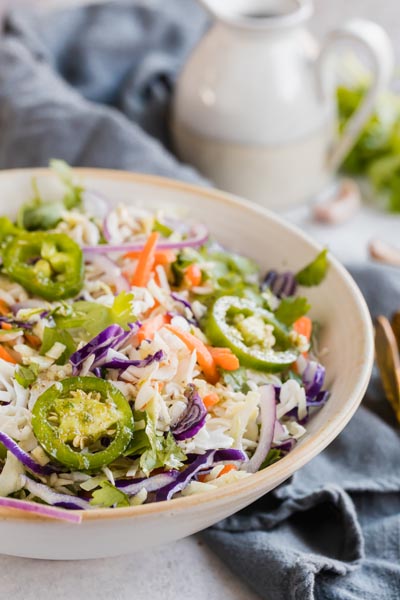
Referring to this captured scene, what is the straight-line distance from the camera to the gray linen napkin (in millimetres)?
1793

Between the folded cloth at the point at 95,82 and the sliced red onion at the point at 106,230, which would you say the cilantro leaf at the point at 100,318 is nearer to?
the sliced red onion at the point at 106,230

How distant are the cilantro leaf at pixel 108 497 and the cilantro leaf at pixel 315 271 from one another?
89cm

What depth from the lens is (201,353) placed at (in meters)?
1.81

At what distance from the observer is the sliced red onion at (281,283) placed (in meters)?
2.24

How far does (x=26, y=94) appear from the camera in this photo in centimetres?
317

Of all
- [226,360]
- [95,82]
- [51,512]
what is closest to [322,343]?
[226,360]

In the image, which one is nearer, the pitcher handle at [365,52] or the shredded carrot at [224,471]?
the shredded carrot at [224,471]

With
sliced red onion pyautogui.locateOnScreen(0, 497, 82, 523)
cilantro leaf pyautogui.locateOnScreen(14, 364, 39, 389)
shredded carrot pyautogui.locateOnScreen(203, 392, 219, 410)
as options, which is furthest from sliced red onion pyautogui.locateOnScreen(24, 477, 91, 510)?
shredded carrot pyautogui.locateOnScreen(203, 392, 219, 410)

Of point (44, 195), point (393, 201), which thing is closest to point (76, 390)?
point (44, 195)

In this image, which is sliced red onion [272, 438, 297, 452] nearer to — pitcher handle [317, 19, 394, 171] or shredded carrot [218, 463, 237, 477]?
shredded carrot [218, 463, 237, 477]

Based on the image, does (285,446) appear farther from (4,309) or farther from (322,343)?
(4,309)

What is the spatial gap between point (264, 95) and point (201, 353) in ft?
5.19

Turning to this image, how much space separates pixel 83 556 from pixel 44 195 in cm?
119

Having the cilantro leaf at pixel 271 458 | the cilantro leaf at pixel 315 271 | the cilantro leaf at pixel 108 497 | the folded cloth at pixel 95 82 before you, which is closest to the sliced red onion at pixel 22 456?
the cilantro leaf at pixel 108 497
